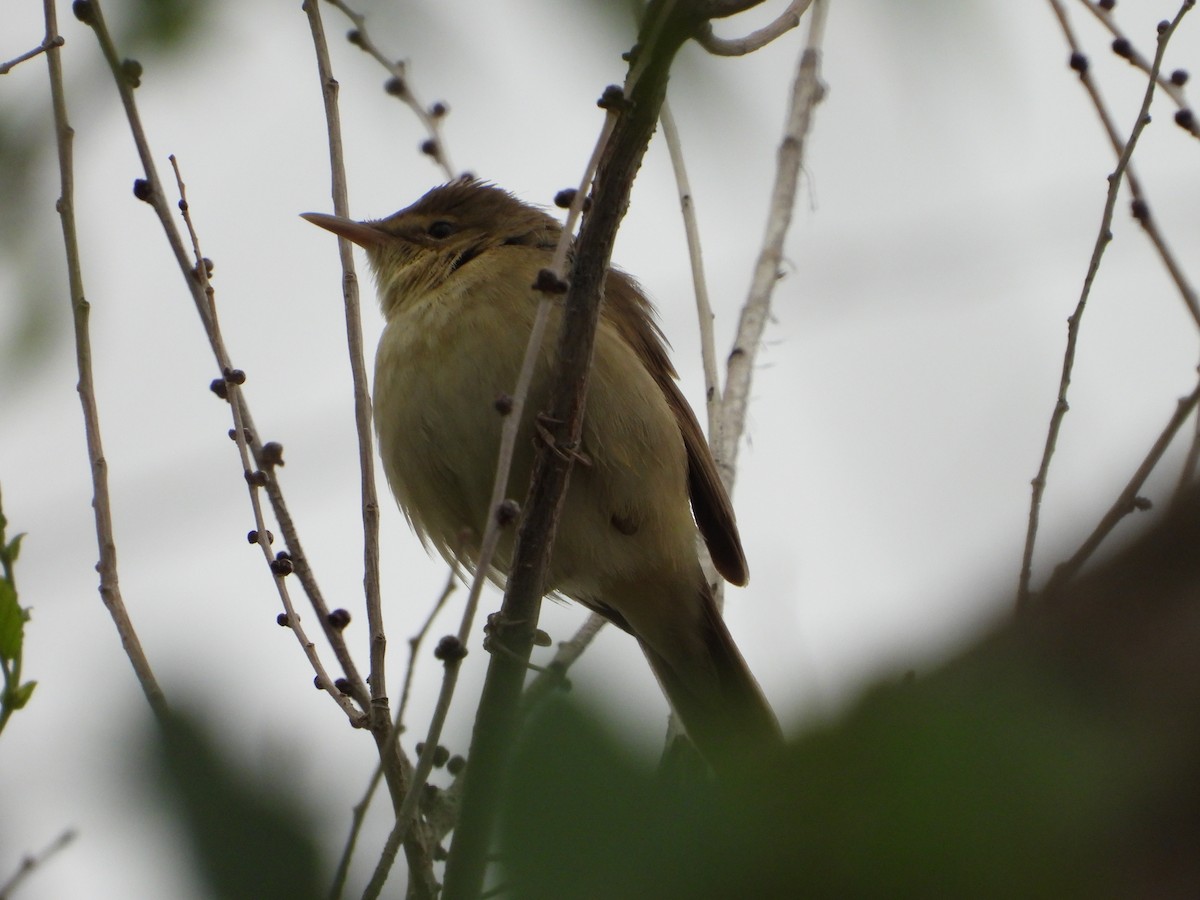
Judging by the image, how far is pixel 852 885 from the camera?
912 millimetres

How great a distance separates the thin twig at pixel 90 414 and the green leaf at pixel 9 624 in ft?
0.97

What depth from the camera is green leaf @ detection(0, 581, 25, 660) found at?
235 centimetres

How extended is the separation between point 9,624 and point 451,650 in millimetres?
767

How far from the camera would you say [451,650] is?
2.35 metres

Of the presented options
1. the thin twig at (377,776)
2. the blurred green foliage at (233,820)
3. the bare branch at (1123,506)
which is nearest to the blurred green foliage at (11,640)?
the thin twig at (377,776)

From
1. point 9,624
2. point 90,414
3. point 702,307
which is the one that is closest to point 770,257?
point 702,307

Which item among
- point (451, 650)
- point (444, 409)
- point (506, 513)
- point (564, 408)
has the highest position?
point (444, 409)

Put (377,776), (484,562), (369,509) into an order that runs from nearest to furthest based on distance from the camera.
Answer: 1. (377,776)
2. (484,562)
3. (369,509)

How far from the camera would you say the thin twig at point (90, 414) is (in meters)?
2.73

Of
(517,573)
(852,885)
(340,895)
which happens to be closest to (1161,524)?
(852,885)

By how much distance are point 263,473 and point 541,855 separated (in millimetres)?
2421

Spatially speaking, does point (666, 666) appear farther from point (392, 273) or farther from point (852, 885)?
point (852, 885)

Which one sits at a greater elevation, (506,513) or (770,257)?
(770,257)

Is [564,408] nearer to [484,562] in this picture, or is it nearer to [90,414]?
[484,562]
